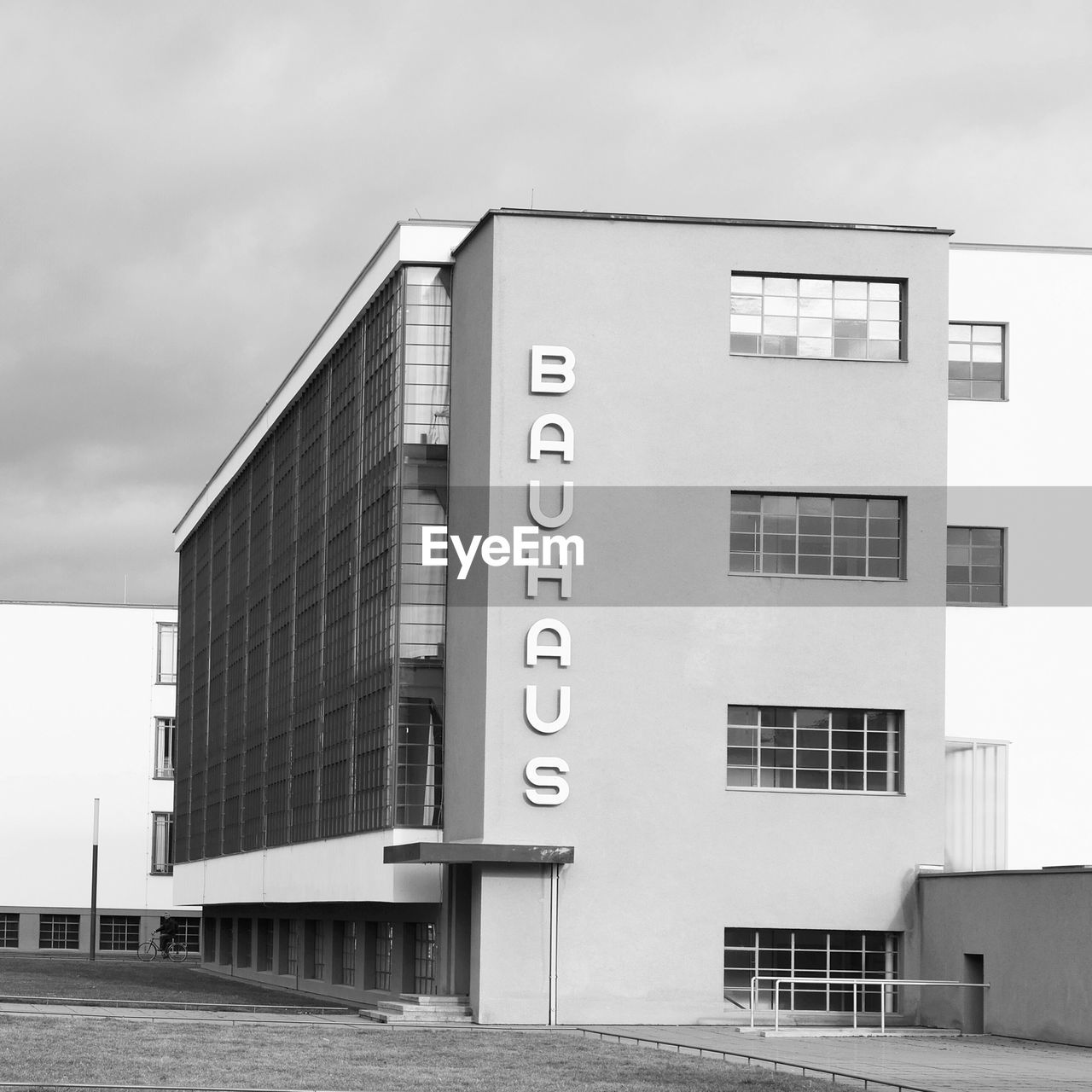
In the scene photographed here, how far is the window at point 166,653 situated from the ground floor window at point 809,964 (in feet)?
179

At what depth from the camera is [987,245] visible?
36.8 metres

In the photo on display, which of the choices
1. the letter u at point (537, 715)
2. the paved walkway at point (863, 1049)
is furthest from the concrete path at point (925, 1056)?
the letter u at point (537, 715)

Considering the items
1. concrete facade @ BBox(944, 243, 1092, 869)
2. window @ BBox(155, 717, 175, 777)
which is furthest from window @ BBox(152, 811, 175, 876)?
concrete facade @ BBox(944, 243, 1092, 869)

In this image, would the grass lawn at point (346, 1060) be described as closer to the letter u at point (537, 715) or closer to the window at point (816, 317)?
the letter u at point (537, 715)

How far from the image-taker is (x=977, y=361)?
36.8m

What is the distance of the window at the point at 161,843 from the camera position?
84.7 meters

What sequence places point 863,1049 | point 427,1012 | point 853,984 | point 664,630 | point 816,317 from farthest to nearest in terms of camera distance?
point 816,317, point 664,630, point 853,984, point 427,1012, point 863,1049

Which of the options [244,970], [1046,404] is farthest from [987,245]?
[244,970]

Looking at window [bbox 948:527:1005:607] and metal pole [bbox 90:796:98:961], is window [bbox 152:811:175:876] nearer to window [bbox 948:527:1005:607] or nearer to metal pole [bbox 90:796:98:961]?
metal pole [bbox 90:796:98:961]

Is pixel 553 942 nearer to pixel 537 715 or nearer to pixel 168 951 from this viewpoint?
pixel 537 715

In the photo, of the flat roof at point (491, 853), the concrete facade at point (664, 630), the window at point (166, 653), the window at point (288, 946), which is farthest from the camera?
the window at point (166, 653)

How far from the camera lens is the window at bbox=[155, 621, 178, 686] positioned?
279 feet

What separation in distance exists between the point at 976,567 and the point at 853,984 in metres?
7.71

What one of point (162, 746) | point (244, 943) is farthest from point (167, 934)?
point (244, 943)
